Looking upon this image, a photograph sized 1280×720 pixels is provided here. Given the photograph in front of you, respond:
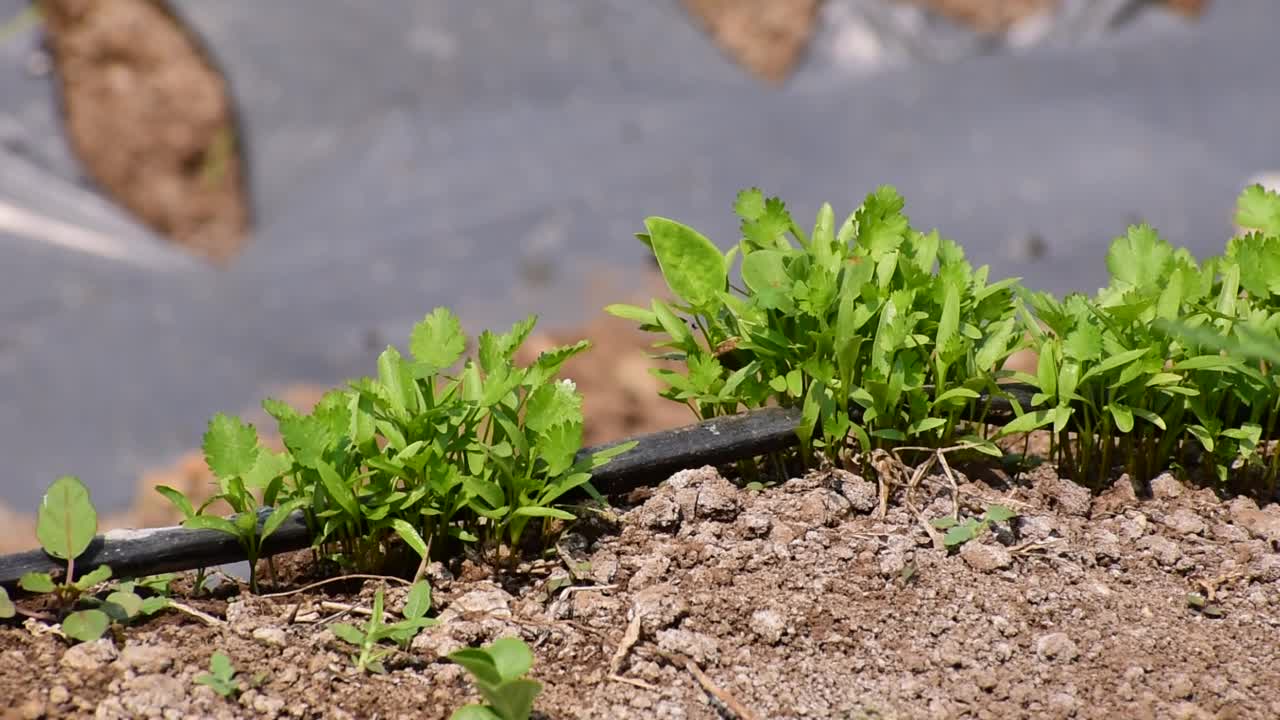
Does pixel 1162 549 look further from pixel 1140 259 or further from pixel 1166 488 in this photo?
pixel 1140 259

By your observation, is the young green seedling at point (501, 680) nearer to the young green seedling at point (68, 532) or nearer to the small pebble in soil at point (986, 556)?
the young green seedling at point (68, 532)

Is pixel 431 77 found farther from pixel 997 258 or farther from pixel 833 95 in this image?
pixel 997 258

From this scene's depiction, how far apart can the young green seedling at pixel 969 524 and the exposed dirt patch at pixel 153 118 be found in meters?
3.11

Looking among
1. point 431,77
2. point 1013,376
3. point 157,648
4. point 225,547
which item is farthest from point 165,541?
point 431,77

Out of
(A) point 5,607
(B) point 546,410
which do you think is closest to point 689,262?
(B) point 546,410

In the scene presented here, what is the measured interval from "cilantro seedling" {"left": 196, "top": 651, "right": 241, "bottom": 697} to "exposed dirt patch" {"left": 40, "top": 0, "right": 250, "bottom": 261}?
301 centimetres

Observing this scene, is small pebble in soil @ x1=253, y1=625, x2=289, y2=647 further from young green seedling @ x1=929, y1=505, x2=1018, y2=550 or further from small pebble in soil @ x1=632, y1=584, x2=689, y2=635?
young green seedling @ x1=929, y1=505, x2=1018, y2=550

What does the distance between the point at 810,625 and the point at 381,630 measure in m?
0.54

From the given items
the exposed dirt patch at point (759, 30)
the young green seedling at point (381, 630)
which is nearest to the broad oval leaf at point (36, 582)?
the young green seedling at point (381, 630)

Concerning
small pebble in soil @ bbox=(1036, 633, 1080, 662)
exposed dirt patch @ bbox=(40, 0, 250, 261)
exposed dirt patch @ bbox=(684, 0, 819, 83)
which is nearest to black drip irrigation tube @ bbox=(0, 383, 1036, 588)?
small pebble in soil @ bbox=(1036, 633, 1080, 662)

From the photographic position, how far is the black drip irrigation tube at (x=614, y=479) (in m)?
1.64

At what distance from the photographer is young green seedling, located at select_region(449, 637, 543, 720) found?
1339 millimetres

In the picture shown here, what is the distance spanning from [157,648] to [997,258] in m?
3.31

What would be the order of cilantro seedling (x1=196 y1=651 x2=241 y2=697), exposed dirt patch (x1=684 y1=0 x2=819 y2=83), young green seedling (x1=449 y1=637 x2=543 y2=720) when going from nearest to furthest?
young green seedling (x1=449 y1=637 x2=543 y2=720), cilantro seedling (x1=196 y1=651 x2=241 y2=697), exposed dirt patch (x1=684 y1=0 x2=819 y2=83)
